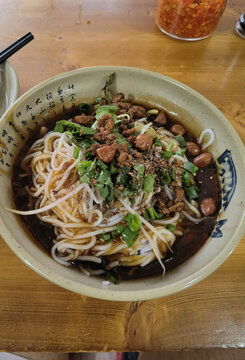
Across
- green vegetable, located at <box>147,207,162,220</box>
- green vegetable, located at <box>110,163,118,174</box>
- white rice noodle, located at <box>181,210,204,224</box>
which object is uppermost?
green vegetable, located at <box>110,163,118,174</box>

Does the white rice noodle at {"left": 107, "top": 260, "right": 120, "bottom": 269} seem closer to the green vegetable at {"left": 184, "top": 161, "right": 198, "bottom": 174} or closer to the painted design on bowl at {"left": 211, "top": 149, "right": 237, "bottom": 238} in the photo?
the painted design on bowl at {"left": 211, "top": 149, "right": 237, "bottom": 238}

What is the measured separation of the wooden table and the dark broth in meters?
0.13

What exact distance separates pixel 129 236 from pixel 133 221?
69mm

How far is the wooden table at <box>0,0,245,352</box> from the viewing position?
1.24 metres

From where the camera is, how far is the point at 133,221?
133 centimetres

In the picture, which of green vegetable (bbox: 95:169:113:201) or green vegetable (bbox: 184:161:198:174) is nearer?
green vegetable (bbox: 95:169:113:201)

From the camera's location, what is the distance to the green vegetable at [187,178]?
4.95ft

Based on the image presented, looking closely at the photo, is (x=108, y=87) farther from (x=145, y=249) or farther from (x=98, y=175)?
(x=145, y=249)

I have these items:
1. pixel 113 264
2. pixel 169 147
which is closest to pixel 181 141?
pixel 169 147

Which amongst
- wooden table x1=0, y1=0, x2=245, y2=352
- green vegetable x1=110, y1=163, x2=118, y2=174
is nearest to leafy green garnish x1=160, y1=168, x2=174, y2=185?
green vegetable x1=110, y1=163, x2=118, y2=174

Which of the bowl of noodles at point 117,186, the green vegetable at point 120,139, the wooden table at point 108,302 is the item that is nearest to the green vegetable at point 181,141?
the bowl of noodles at point 117,186

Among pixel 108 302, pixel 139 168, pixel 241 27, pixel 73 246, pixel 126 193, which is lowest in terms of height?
pixel 108 302

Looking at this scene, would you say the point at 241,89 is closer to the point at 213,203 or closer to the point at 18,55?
the point at 213,203

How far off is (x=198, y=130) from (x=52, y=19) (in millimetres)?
1442
